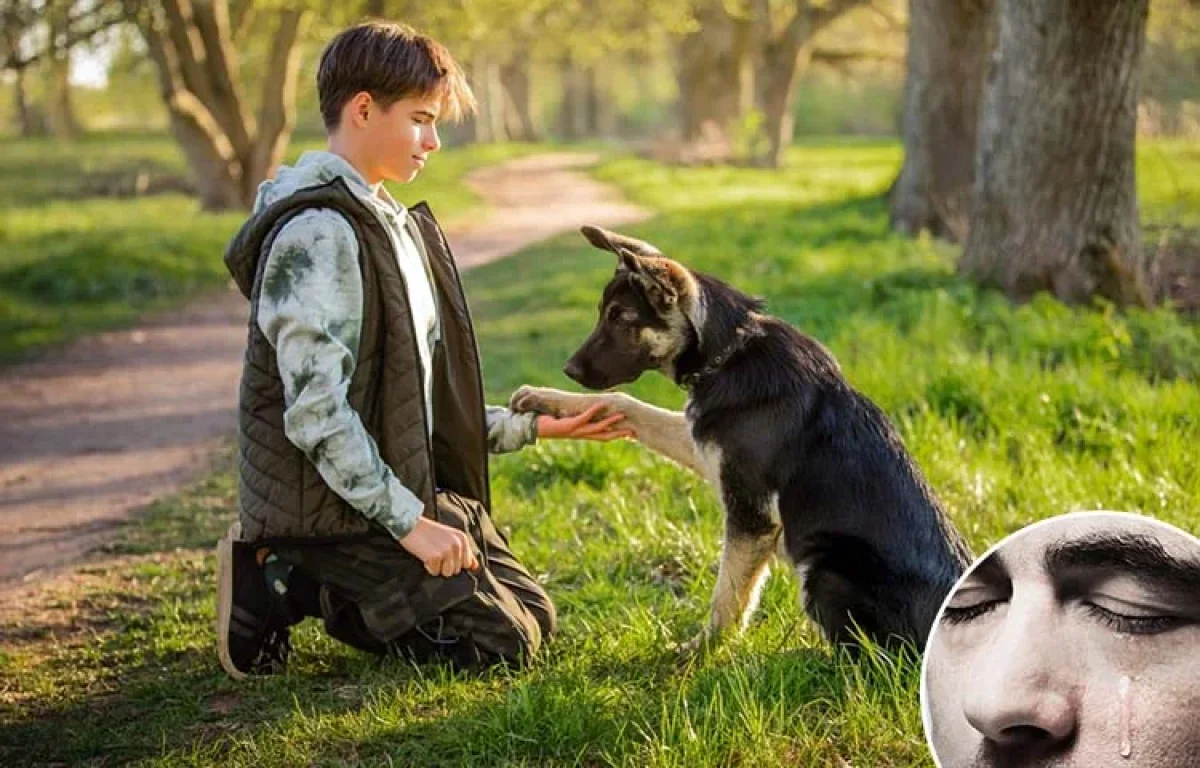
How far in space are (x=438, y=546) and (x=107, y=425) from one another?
5.72 meters

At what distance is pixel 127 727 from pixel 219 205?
721 inches

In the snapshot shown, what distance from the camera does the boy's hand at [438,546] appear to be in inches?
171

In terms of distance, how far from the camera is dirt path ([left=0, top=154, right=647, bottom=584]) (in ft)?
23.0

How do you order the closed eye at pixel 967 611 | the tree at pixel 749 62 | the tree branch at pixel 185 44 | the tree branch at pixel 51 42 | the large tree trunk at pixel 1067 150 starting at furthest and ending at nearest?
the tree at pixel 749 62
the tree branch at pixel 185 44
the tree branch at pixel 51 42
the large tree trunk at pixel 1067 150
the closed eye at pixel 967 611

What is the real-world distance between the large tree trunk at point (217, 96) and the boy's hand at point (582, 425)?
16.1 m

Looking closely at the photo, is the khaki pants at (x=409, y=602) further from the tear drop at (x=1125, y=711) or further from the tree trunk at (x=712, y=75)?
the tree trunk at (x=712, y=75)

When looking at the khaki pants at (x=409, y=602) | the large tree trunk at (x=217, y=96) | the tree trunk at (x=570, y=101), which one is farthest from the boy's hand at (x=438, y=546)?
the tree trunk at (x=570, y=101)

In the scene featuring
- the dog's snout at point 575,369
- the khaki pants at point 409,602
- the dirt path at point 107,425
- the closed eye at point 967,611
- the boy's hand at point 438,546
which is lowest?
the dirt path at point 107,425

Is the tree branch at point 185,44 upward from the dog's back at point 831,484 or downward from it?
upward

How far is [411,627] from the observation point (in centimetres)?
461

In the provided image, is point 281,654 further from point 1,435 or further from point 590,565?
point 1,435

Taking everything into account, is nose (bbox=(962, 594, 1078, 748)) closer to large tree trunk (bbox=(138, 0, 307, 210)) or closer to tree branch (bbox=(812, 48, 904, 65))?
large tree trunk (bbox=(138, 0, 307, 210))

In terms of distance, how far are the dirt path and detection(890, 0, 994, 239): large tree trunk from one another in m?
8.15

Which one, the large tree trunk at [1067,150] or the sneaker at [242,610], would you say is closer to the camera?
the sneaker at [242,610]
